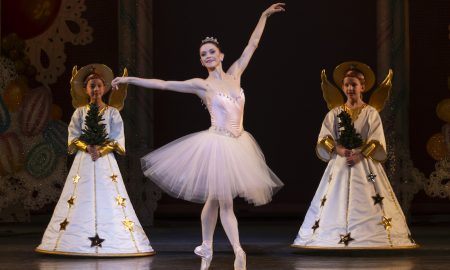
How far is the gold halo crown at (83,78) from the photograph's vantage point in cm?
832

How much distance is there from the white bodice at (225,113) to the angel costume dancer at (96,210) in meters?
1.54

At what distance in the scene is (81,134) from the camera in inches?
320

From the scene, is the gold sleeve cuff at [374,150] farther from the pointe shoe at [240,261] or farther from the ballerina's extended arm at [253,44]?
the pointe shoe at [240,261]

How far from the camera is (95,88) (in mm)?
8227

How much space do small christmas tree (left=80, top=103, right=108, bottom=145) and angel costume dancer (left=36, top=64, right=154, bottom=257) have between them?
0.18ft

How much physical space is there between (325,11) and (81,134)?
17.7 feet

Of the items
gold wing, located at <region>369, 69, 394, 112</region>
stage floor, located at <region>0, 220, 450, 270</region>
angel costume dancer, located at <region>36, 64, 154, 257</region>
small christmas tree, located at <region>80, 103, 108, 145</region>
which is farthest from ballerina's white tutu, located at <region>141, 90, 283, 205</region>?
gold wing, located at <region>369, 69, 394, 112</region>

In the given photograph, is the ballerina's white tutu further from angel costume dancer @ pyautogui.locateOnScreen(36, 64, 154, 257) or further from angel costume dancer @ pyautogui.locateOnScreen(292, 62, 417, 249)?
angel costume dancer @ pyautogui.locateOnScreen(292, 62, 417, 249)

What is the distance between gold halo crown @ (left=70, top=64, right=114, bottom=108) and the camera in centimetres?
832

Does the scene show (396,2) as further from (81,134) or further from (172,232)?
(81,134)

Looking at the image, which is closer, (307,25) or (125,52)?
(125,52)

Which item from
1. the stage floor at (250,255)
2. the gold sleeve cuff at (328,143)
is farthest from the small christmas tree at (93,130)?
the gold sleeve cuff at (328,143)

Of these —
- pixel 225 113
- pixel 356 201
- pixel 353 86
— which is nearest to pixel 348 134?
pixel 353 86

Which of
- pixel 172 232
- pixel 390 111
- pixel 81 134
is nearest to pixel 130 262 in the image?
pixel 81 134
